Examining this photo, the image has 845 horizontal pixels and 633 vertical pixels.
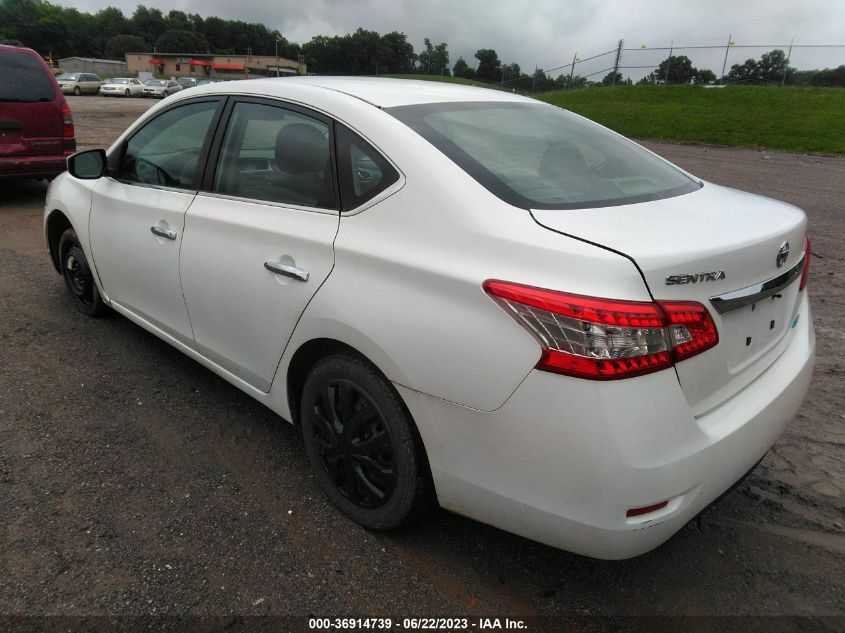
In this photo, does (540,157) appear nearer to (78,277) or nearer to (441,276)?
(441,276)

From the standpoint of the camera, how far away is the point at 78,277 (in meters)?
4.41

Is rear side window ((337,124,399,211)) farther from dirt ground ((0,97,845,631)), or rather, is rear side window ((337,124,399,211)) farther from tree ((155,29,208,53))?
tree ((155,29,208,53))

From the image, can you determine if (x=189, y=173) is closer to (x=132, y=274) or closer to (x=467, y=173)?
(x=132, y=274)

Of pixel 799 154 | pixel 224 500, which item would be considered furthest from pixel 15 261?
pixel 799 154

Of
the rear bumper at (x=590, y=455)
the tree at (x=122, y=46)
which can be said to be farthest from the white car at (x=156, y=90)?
the tree at (x=122, y=46)

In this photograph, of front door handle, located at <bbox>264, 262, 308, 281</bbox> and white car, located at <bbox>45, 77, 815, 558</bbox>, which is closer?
Result: white car, located at <bbox>45, 77, 815, 558</bbox>

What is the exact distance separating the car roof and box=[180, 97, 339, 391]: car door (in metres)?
0.11

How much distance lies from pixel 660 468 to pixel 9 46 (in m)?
9.04

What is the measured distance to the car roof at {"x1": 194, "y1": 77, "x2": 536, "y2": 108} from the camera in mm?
2541

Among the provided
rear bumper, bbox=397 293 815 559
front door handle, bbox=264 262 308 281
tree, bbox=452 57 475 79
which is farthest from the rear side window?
tree, bbox=452 57 475 79

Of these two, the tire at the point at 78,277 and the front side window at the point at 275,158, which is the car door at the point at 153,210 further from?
the tire at the point at 78,277

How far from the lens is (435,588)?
2174 mm

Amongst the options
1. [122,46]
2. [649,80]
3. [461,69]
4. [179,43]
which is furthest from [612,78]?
[122,46]

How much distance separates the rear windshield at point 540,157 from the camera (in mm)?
2131
